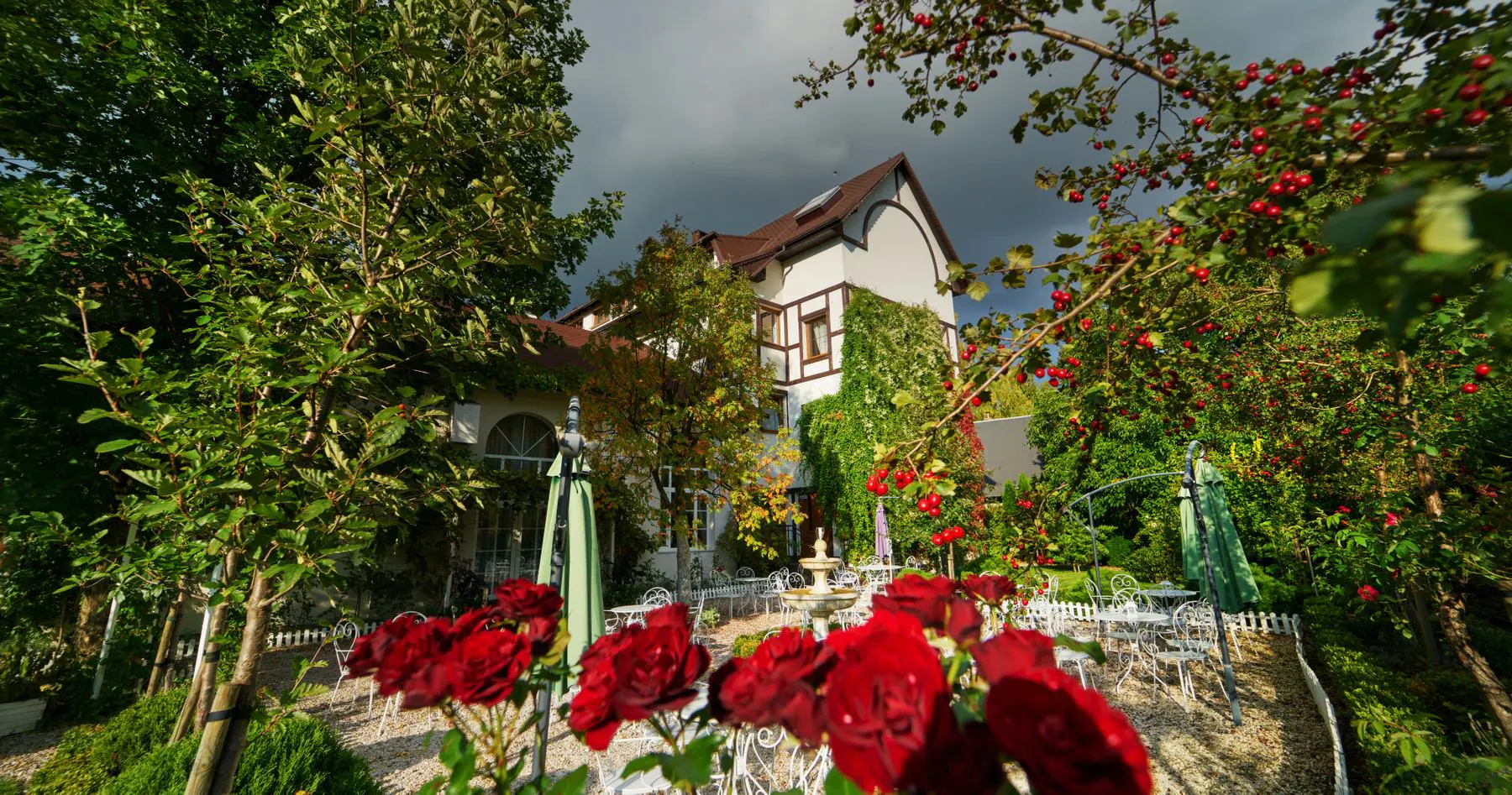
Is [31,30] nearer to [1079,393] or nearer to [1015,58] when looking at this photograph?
[1015,58]

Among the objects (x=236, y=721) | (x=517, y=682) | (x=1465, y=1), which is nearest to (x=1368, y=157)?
(x=1465, y=1)

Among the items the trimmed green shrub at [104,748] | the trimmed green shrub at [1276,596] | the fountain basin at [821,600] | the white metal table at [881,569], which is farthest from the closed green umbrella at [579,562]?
the trimmed green shrub at [1276,596]

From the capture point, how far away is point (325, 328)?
285cm

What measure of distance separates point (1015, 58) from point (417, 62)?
3058mm

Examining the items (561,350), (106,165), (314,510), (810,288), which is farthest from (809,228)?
(314,510)

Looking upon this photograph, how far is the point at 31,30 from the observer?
4.01 metres

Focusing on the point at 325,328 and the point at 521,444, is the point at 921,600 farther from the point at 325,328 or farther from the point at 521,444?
the point at 521,444

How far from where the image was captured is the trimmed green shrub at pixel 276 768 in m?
3.54

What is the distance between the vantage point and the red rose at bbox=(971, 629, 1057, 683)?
2.23ft

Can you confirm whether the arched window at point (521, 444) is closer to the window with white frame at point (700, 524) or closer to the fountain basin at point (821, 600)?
the window with white frame at point (700, 524)

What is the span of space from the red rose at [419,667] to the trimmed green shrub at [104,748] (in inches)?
225

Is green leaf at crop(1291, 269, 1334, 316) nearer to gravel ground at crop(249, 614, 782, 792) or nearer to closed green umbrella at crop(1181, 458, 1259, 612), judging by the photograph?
gravel ground at crop(249, 614, 782, 792)

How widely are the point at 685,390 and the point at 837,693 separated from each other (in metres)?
11.0

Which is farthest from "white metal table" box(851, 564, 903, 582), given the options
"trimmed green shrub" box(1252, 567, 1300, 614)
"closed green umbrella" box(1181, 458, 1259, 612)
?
"trimmed green shrub" box(1252, 567, 1300, 614)
